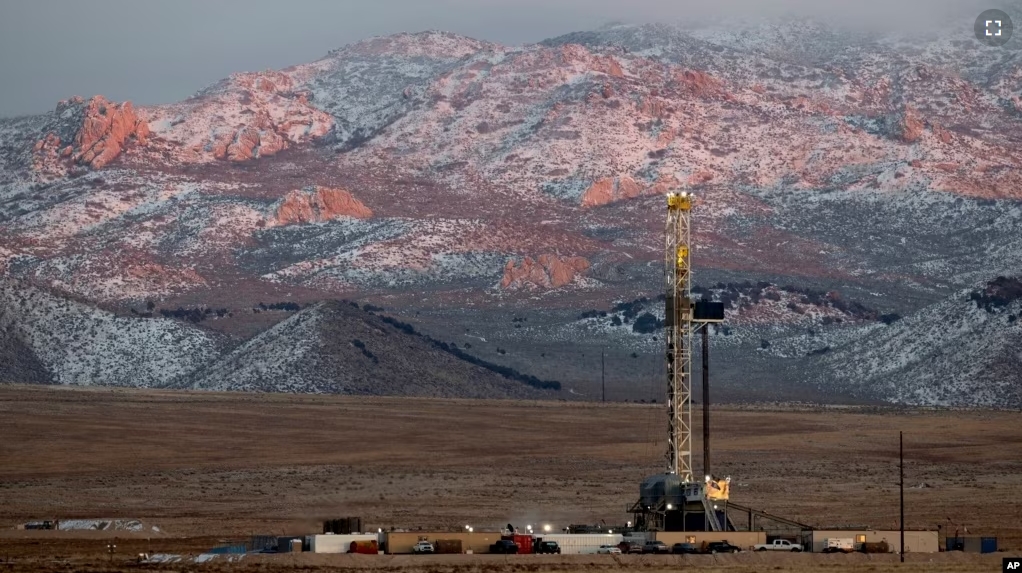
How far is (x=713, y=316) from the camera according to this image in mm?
73500

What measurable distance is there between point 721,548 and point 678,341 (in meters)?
7.85

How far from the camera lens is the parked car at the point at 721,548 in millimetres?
68125

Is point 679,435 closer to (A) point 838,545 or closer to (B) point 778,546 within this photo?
(B) point 778,546

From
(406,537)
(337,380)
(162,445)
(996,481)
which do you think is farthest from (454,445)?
(406,537)

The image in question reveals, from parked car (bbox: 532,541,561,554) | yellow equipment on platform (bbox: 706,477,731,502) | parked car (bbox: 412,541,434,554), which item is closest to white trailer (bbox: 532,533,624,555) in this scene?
parked car (bbox: 532,541,561,554)

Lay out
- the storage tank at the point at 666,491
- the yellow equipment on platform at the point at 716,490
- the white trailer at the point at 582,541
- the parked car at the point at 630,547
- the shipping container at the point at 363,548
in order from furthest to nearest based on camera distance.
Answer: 1. the storage tank at the point at 666,491
2. the yellow equipment on platform at the point at 716,490
3. the white trailer at the point at 582,541
4. the parked car at the point at 630,547
5. the shipping container at the point at 363,548

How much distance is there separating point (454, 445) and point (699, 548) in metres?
69.8

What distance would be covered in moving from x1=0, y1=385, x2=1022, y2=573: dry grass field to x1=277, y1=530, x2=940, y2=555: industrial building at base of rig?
6.38 feet

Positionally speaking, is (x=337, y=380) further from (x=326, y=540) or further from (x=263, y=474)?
(x=326, y=540)

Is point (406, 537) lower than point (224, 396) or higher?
lower

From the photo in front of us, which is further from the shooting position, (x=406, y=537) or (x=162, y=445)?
(x=162, y=445)

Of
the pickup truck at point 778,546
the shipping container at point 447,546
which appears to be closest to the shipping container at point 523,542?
the shipping container at point 447,546

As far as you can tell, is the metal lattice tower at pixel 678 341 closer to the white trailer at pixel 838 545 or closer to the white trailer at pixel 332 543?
the white trailer at pixel 838 545

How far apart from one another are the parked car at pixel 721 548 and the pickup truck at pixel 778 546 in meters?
0.70
